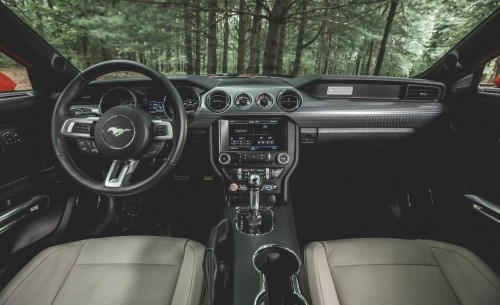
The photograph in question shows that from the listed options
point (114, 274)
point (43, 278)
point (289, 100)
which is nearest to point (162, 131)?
point (114, 274)

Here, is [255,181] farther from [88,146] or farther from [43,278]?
[43,278]

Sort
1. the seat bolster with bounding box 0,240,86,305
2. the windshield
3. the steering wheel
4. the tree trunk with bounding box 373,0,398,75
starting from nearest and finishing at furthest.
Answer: the seat bolster with bounding box 0,240,86,305
the steering wheel
the windshield
the tree trunk with bounding box 373,0,398,75

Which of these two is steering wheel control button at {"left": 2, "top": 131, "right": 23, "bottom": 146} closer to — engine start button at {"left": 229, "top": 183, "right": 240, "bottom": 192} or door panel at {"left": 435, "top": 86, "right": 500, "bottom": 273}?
engine start button at {"left": 229, "top": 183, "right": 240, "bottom": 192}

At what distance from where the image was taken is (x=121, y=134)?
4.69 ft

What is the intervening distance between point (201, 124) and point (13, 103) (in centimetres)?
118

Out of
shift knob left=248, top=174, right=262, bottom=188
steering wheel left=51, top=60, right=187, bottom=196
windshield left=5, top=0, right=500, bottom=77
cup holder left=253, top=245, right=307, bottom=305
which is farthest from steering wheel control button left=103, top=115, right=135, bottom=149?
windshield left=5, top=0, right=500, bottom=77

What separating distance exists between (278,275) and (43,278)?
4.08 ft

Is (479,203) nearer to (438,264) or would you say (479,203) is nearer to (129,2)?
(438,264)

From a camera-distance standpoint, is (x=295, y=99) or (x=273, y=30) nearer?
(x=295, y=99)

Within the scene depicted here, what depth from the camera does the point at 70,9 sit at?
5.46 m

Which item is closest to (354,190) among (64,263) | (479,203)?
(479,203)

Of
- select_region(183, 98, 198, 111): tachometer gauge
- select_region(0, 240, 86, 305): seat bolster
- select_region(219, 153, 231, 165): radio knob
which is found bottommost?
select_region(0, 240, 86, 305): seat bolster

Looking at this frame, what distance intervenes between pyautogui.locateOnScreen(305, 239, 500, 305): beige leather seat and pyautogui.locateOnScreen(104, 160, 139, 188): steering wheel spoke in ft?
3.63

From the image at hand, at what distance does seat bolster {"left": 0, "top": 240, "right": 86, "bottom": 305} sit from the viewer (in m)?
1.25
